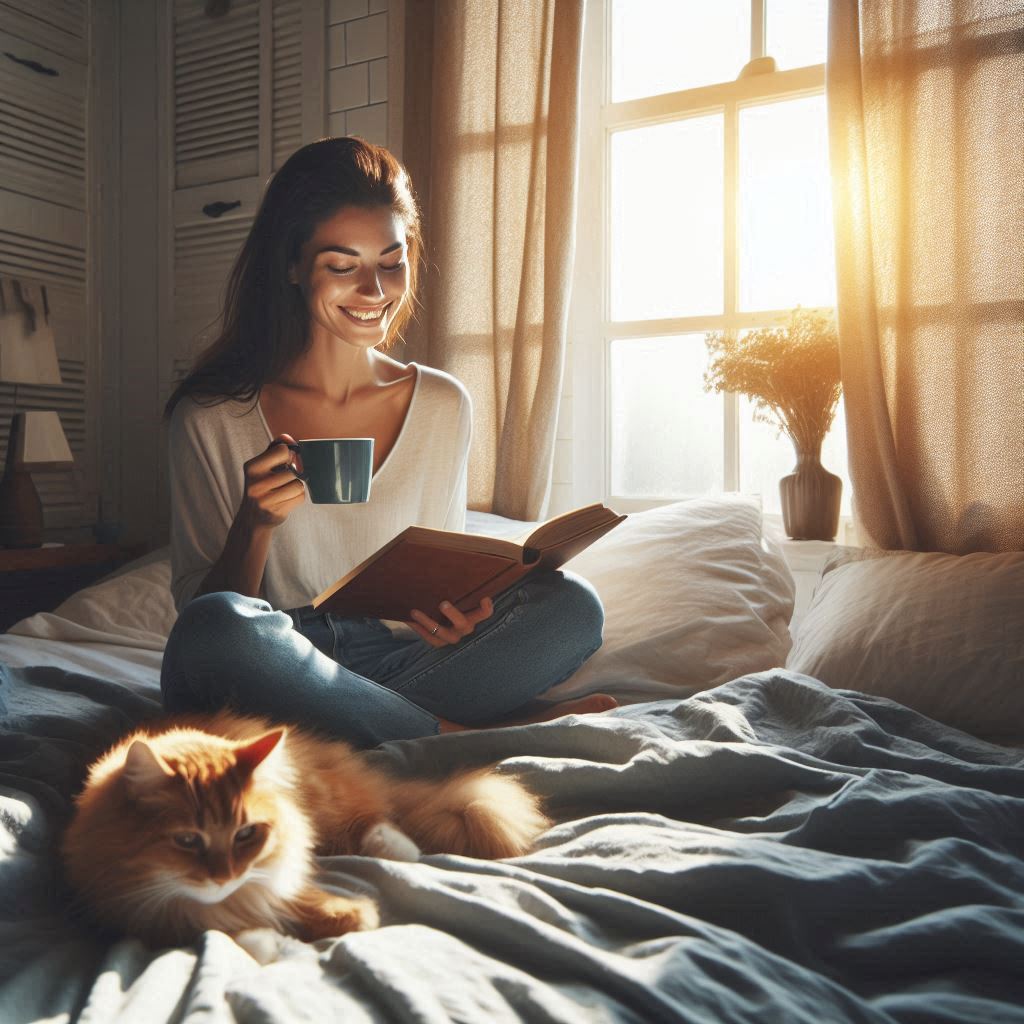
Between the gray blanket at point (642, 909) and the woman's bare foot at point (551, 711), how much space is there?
0.32 meters

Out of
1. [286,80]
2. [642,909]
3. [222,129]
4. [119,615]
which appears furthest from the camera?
[222,129]

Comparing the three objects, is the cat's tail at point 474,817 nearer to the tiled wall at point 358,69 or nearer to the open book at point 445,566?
the open book at point 445,566

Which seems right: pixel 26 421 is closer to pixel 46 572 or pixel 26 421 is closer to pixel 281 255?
pixel 46 572

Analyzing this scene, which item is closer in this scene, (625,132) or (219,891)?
(219,891)

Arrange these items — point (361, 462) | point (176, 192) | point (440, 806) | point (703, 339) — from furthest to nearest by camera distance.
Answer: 1. point (176, 192)
2. point (703, 339)
3. point (361, 462)
4. point (440, 806)

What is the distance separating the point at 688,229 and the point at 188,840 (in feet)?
7.44

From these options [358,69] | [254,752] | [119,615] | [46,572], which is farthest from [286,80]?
[254,752]

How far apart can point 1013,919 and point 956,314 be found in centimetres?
160

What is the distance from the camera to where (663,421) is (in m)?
2.72

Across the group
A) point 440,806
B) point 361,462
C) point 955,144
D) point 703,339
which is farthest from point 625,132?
point 440,806

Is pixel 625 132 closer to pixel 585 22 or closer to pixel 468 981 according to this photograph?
pixel 585 22

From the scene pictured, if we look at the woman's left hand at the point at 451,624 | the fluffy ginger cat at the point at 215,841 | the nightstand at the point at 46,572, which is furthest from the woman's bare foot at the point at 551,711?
the nightstand at the point at 46,572

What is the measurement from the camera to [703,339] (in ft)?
8.70

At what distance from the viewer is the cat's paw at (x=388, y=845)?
0.92 metres
